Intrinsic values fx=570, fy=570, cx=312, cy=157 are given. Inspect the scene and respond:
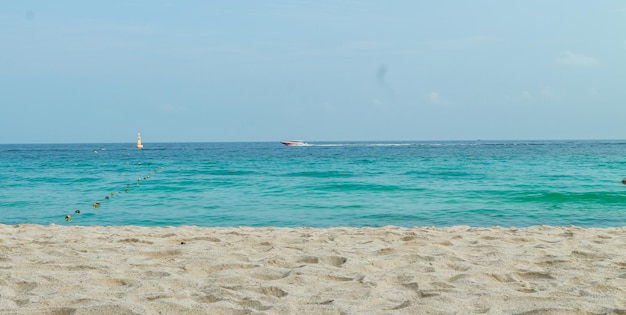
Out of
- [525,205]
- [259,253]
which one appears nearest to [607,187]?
[525,205]

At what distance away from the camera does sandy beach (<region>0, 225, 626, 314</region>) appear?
3.95 metres

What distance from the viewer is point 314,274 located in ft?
16.1

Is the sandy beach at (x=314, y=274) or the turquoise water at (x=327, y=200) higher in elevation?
the sandy beach at (x=314, y=274)

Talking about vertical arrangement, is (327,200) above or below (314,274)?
below

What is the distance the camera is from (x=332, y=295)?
427 cm

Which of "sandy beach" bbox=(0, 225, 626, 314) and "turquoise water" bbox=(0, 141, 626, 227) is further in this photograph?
"turquoise water" bbox=(0, 141, 626, 227)

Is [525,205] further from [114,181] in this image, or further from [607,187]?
[114,181]

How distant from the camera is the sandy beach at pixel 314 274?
395cm

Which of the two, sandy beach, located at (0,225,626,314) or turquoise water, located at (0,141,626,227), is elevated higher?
sandy beach, located at (0,225,626,314)

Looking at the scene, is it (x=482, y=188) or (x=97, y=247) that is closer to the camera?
(x=97, y=247)

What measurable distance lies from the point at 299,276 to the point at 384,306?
1.01m

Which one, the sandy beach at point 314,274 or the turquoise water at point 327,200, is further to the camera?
the turquoise water at point 327,200

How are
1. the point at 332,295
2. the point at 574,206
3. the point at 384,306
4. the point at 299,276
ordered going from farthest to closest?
the point at 574,206
the point at 299,276
the point at 332,295
the point at 384,306

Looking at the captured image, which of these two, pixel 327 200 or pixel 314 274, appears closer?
pixel 314 274
